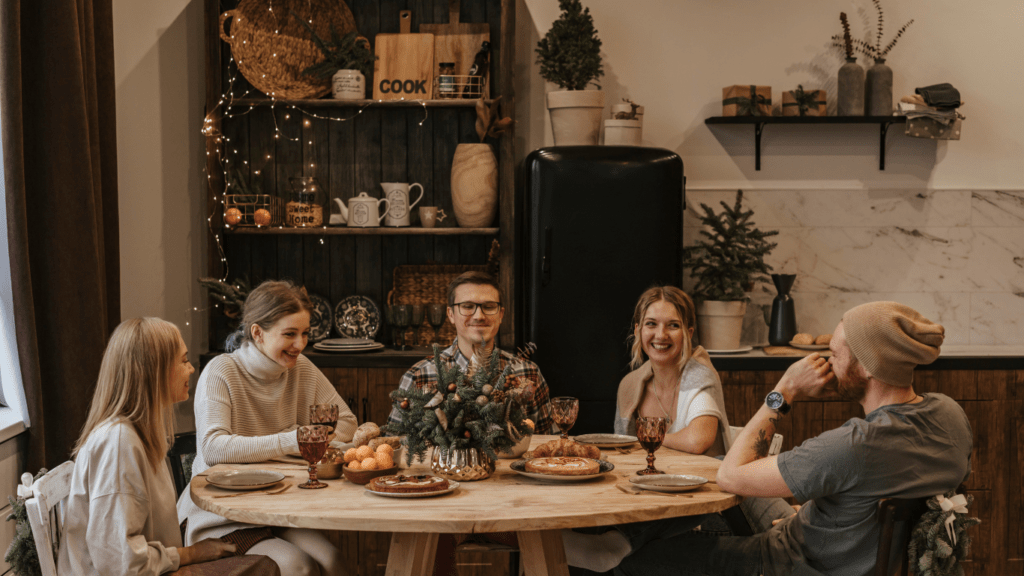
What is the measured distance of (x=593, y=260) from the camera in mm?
3566

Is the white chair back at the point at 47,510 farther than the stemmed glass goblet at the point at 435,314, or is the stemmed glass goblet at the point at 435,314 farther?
the stemmed glass goblet at the point at 435,314

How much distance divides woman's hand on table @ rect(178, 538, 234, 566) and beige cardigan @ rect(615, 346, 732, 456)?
124cm

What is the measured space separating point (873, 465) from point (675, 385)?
0.90m

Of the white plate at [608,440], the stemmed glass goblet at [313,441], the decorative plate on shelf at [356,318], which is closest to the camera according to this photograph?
the stemmed glass goblet at [313,441]

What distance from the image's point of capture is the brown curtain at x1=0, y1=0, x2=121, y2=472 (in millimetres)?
2646

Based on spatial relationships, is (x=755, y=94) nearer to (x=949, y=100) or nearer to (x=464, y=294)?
(x=949, y=100)

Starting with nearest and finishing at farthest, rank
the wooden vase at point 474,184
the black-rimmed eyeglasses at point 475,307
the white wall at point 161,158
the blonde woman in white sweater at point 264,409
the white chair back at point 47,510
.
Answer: the white chair back at point 47,510 < the blonde woman in white sweater at point 264,409 < the black-rimmed eyeglasses at point 475,307 < the white wall at point 161,158 < the wooden vase at point 474,184

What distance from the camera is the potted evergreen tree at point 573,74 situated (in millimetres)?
3756

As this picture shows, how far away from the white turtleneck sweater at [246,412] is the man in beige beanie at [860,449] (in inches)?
47.1

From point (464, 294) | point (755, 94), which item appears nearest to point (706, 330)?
point (755, 94)

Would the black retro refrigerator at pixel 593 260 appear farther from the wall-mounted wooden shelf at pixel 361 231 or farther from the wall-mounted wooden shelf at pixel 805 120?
the wall-mounted wooden shelf at pixel 805 120

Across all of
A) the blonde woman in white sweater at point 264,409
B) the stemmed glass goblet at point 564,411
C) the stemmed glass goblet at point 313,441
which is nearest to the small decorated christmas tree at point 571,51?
the blonde woman in white sweater at point 264,409

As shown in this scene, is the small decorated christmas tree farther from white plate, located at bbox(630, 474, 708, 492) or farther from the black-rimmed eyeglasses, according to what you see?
white plate, located at bbox(630, 474, 708, 492)

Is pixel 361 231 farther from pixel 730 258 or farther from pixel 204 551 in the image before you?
pixel 204 551
